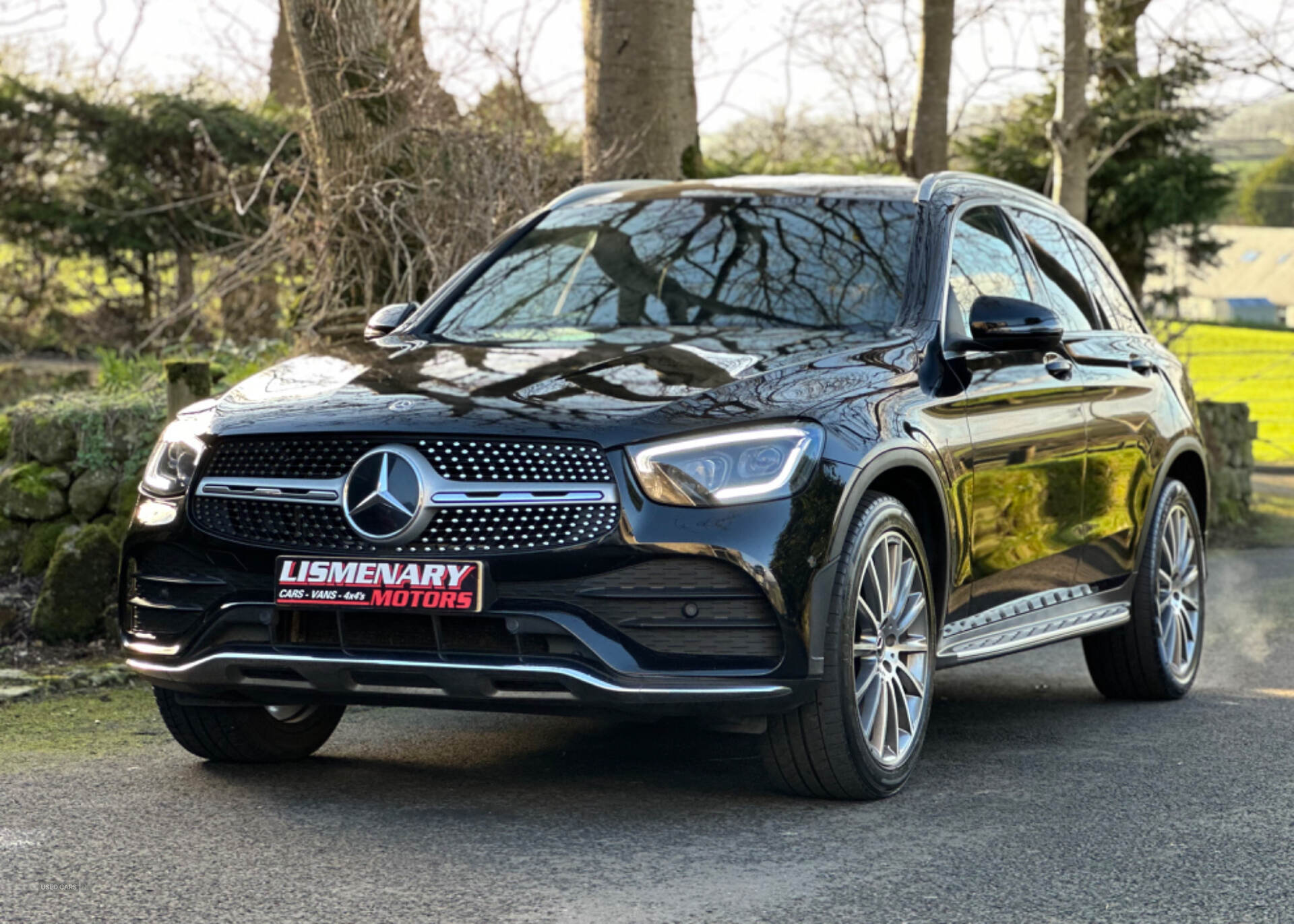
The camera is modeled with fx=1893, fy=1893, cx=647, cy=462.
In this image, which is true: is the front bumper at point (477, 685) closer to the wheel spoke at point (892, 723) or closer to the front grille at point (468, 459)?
the front grille at point (468, 459)

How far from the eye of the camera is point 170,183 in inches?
754

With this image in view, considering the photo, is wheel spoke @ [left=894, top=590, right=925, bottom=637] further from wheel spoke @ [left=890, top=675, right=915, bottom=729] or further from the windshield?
the windshield

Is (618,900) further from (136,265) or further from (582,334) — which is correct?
(136,265)

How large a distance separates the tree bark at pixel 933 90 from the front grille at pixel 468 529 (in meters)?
11.7

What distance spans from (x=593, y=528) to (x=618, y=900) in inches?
36.6

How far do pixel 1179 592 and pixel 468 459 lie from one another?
3939 millimetres

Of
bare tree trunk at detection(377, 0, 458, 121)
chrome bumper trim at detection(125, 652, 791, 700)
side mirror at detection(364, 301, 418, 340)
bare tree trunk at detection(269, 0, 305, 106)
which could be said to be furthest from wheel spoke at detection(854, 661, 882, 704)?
bare tree trunk at detection(269, 0, 305, 106)

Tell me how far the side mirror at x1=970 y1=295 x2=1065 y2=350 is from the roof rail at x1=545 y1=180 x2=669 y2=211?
4.80ft

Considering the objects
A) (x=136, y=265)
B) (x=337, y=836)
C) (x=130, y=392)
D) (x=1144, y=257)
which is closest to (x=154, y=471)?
(x=337, y=836)

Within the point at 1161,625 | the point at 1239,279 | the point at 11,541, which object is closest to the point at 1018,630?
the point at 1161,625

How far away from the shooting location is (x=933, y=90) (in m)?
16.1

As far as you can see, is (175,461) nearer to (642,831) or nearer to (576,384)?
(576,384)

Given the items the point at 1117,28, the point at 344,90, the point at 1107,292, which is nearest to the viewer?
the point at 1107,292

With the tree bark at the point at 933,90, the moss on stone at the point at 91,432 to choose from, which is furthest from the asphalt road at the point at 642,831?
the tree bark at the point at 933,90
